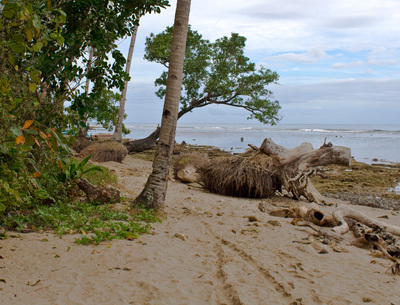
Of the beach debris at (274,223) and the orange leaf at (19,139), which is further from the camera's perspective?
the beach debris at (274,223)

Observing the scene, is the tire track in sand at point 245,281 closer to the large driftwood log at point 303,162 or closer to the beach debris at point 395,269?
the beach debris at point 395,269

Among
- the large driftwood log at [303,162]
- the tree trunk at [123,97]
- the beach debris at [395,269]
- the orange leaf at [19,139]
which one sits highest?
the tree trunk at [123,97]

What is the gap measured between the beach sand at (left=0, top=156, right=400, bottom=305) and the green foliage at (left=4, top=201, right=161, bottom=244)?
0.15 meters

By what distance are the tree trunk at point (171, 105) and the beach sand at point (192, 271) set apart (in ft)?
2.27

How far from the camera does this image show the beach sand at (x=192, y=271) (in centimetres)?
330

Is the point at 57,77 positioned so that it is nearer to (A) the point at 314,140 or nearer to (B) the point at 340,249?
(B) the point at 340,249

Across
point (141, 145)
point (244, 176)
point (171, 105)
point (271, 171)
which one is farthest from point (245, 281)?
point (141, 145)

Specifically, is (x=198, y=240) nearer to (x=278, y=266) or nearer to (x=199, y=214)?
(x=278, y=266)

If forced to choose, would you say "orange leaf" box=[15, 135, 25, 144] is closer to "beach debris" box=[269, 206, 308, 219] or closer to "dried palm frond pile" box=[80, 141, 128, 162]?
"beach debris" box=[269, 206, 308, 219]

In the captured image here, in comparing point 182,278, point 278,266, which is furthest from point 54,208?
point 278,266

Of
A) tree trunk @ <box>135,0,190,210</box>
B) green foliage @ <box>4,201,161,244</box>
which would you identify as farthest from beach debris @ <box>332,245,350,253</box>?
tree trunk @ <box>135,0,190,210</box>

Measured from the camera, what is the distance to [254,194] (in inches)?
375

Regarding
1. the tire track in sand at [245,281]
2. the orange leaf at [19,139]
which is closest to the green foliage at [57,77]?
the orange leaf at [19,139]

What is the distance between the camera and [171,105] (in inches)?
236
